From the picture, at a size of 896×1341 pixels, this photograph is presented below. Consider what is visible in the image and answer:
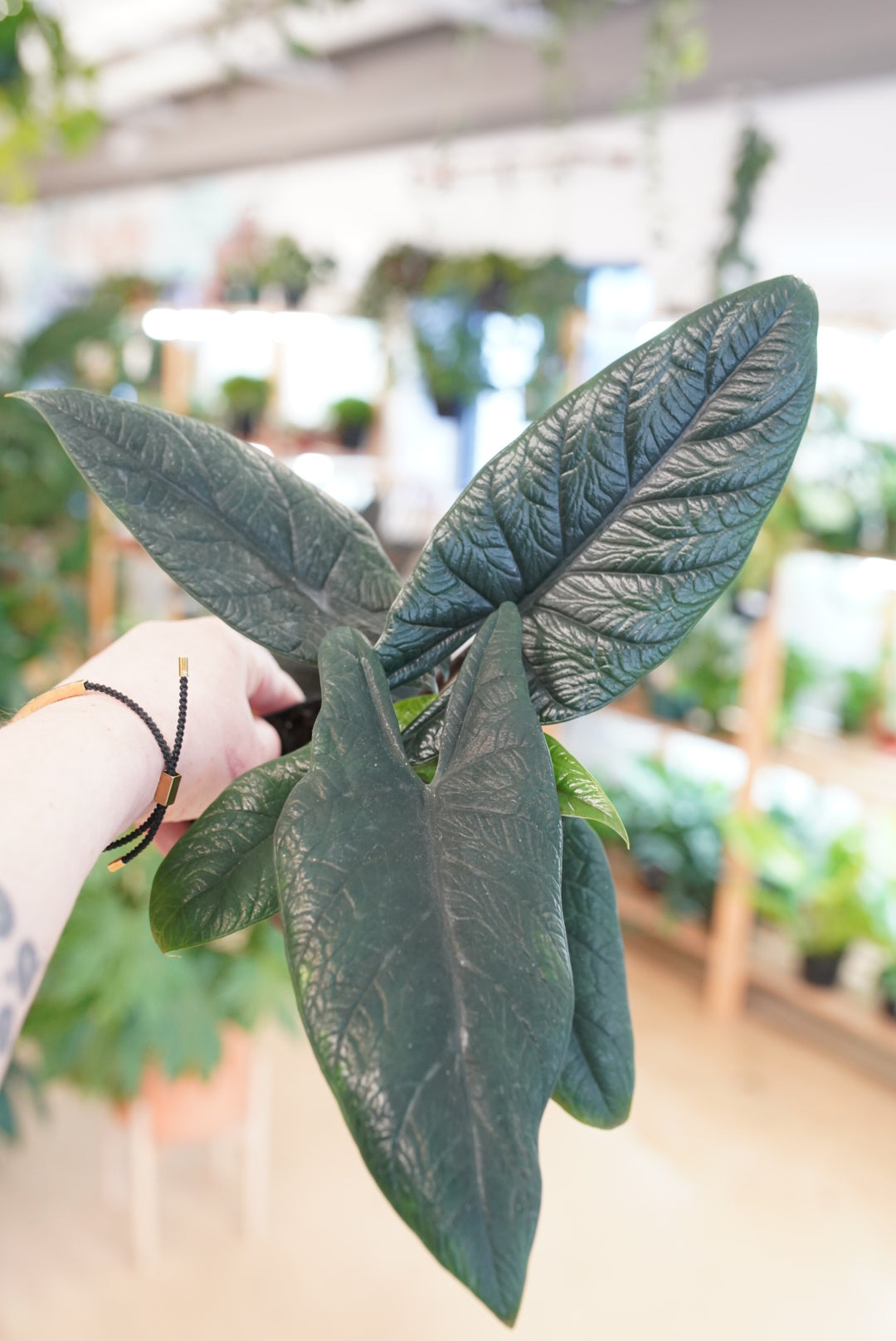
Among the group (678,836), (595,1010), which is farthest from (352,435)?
(595,1010)

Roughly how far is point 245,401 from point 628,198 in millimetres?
2068

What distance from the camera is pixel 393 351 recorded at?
178 inches

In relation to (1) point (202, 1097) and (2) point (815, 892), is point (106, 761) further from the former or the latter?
(2) point (815, 892)

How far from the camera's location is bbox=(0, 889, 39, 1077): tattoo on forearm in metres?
0.40

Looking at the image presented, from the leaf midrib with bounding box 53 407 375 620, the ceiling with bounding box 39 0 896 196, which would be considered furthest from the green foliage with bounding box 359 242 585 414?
the leaf midrib with bounding box 53 407 375 620

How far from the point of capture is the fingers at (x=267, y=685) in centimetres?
67

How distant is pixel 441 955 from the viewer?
38 cm

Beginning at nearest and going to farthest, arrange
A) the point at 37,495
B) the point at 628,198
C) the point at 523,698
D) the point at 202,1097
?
the point at 523,698 < the point at 202,1097 < the point at 37,495 < the point at 628,198

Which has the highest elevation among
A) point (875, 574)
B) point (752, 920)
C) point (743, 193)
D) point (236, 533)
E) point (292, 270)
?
point (743, 193)

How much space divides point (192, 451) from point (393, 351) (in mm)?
4141

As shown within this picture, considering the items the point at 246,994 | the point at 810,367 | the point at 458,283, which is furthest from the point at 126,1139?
the point at 458,283

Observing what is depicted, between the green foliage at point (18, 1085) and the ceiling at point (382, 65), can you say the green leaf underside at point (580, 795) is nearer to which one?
the green foliage at point (18, 1085)

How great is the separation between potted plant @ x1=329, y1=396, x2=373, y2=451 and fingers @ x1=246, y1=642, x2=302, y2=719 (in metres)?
4.33

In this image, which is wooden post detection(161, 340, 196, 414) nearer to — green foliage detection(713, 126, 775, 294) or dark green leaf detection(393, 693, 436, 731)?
green foliage detection(713, 126, 775, 294)
